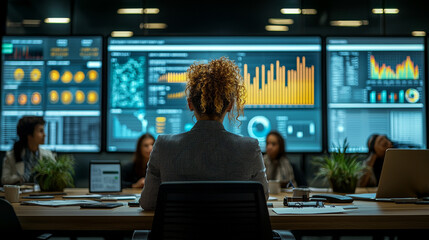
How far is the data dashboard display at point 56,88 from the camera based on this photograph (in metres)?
4.48

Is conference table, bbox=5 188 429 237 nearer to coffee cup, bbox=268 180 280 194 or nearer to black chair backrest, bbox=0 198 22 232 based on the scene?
black chair backrest, bbox=0 198 22 232

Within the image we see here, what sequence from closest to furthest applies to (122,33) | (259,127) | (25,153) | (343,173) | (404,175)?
(404,175) < (343,173) < (25,153) < (259,127) < (122,33)

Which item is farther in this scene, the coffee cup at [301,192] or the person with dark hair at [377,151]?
the person with dark hair at [377,151]

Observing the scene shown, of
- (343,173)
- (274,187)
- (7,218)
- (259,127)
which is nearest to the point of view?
(7,218)

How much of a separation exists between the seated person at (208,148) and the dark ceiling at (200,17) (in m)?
2.88

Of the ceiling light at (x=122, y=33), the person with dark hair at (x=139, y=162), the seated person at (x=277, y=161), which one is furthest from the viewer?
the ceiling light at (x=122, y=33)

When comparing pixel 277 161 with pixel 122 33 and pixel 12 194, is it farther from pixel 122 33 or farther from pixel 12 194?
pixel 12 194

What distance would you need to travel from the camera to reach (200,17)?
4.71m

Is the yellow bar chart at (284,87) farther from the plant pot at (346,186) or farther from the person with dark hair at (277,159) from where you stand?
the plant pot at (346,186)

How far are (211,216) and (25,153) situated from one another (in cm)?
287

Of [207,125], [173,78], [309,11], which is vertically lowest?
[207,125]

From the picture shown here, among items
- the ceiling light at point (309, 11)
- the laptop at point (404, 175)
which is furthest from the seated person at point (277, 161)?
the laptop at point (404, 175)

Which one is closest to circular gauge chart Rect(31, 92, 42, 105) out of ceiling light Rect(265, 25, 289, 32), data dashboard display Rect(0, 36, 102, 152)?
data dashboard display Rect(0, 36, 102, 152)

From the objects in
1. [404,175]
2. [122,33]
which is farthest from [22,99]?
[404,175]
